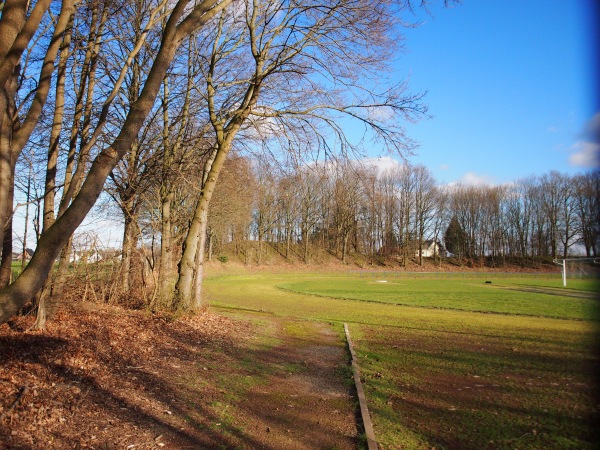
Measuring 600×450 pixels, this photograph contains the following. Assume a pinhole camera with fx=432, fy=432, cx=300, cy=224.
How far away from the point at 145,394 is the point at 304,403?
213cm

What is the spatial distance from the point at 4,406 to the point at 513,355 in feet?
29.7

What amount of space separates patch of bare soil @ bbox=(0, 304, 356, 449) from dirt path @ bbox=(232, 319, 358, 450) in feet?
0.05

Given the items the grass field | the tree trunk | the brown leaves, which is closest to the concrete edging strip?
the grass field

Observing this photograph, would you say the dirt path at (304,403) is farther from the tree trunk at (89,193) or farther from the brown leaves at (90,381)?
the tree trunk at (89,193)

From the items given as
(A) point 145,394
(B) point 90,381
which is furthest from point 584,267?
(B) point 90,381

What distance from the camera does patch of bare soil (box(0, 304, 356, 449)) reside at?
4.36m

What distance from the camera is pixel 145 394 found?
18.6 feet

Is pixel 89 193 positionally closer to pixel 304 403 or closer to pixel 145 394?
pixel 145 394

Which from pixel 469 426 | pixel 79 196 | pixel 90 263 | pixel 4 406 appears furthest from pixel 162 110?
pixel 469 426

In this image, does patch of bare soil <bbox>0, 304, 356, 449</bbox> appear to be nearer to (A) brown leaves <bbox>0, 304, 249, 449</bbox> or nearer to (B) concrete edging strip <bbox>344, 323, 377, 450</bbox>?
(A) brown leaves <bbox>0, 304, 249, 449</bbox>

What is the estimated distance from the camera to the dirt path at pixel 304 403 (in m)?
4.69

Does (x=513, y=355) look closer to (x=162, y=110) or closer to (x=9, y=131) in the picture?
(x=9, y=131)

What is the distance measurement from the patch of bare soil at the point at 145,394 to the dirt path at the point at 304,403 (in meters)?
0.01

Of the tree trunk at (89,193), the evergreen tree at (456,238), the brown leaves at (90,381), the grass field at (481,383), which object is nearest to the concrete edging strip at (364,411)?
the grass field at (481,383)
